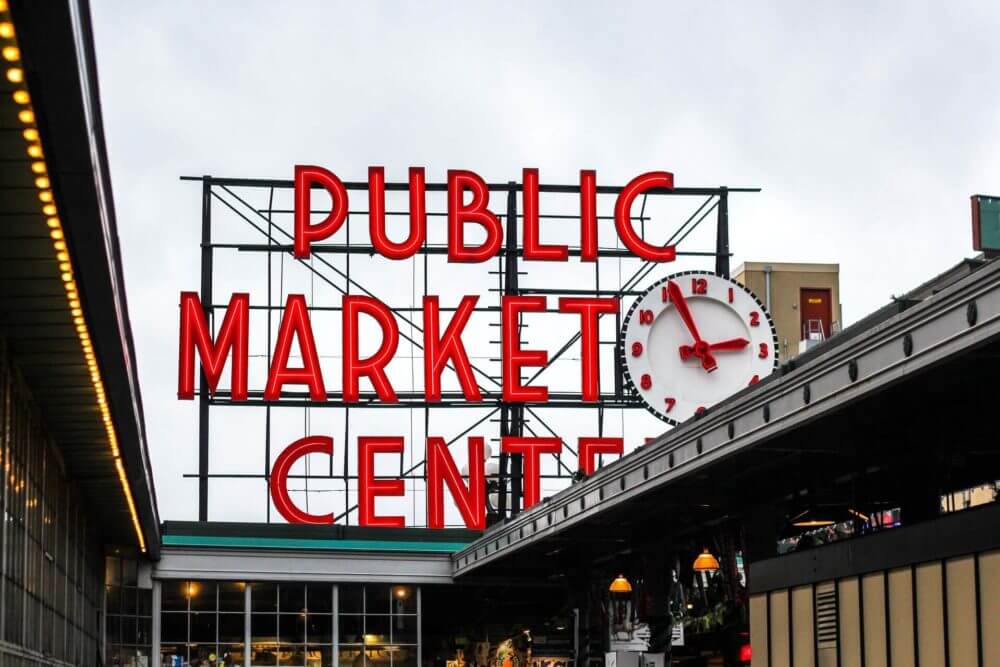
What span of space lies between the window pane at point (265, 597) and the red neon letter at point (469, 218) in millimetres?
15336

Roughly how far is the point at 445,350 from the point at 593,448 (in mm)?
6213

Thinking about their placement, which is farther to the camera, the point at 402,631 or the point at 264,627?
the point at 402,631

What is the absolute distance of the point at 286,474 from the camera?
59.0m

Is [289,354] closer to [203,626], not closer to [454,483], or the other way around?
[454,483]

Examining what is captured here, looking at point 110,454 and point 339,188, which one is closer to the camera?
point 110,454

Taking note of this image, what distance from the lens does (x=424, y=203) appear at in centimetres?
6334

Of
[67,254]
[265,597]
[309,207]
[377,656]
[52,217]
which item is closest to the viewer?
[52,217]

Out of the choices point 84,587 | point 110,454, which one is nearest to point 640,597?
point 84,587

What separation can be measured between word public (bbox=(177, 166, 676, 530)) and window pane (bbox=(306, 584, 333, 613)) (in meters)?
4.88

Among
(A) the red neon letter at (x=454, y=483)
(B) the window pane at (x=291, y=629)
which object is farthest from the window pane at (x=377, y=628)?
(A) the red neon letter at (x=454, y=483)

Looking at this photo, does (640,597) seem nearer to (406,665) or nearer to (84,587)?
(406,665)

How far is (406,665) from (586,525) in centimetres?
1584

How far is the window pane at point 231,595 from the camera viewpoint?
5219 centimetres

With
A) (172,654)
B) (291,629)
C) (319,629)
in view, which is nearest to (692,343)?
(319,629)
